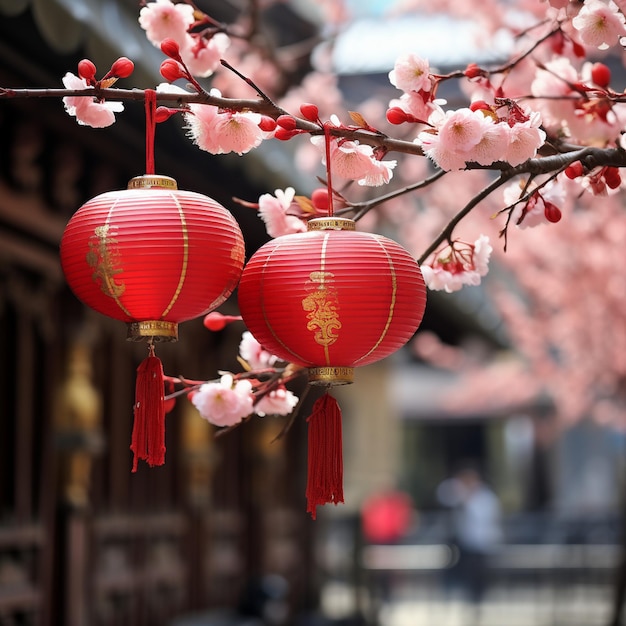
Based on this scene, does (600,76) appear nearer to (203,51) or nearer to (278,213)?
(278,213)

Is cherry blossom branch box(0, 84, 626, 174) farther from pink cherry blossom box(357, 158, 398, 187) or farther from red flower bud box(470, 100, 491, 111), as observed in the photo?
red flower bud box(470, 100, 491, 111)

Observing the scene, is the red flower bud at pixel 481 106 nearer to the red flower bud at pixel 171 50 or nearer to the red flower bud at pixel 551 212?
the red flower bud at pixel 551 212

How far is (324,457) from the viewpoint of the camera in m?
3.42

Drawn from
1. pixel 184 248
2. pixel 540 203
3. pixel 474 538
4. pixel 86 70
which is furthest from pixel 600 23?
pixel 474 538

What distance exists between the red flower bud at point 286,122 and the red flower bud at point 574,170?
83cm

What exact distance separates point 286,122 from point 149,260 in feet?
1.80

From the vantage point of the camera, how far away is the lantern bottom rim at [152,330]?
3.43 metres

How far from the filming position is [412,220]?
652 inches

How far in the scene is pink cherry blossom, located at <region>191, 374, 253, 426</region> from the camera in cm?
376

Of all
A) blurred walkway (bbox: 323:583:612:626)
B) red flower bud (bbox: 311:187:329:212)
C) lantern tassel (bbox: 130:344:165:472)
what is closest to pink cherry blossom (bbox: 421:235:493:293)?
red flower bud (bbox: 311:187:329:212)

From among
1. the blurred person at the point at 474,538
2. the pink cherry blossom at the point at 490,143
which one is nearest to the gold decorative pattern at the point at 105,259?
the pink cherry blossom at the point at 490,143

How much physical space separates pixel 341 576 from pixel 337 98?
33.1 ft

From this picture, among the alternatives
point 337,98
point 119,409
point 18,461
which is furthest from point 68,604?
point 337,98

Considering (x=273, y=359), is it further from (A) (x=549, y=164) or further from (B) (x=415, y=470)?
(B) (x=415, y=470)
